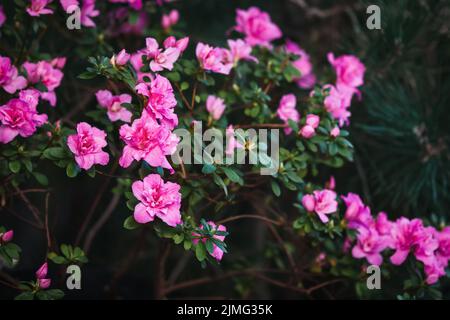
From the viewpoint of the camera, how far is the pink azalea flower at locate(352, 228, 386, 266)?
113 cm

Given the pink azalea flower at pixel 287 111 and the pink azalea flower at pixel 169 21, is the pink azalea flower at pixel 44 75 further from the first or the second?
the pink azalea flower at pixel 287 111

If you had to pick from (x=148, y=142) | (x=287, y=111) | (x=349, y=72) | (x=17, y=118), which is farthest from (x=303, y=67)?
(x=17, y=118)

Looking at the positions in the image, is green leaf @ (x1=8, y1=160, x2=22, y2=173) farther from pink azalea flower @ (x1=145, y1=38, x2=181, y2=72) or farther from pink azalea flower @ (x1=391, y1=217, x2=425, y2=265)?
pink azalea flower @ (x1=391, y1=217, x2=425, y2=265)

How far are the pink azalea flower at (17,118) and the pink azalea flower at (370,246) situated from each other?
0.69 meters

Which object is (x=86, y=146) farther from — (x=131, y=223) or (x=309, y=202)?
(x=309, y=202)

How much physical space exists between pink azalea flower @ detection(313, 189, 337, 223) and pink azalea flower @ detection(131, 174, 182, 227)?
312mm

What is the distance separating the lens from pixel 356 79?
129 cm

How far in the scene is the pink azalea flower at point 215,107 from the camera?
1117mm

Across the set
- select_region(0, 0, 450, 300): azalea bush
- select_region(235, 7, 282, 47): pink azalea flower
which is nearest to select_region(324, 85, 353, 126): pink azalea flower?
select_region(0, 0, 450, 300): azalea bush

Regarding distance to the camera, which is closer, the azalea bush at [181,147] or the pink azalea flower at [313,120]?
the azalea bush at [181,147]

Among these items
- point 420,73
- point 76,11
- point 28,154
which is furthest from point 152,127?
point 420,73

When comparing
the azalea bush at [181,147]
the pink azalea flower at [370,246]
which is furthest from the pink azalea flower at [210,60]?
the pink azalea flower at [370,246]

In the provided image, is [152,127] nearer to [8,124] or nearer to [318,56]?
[8,124]
